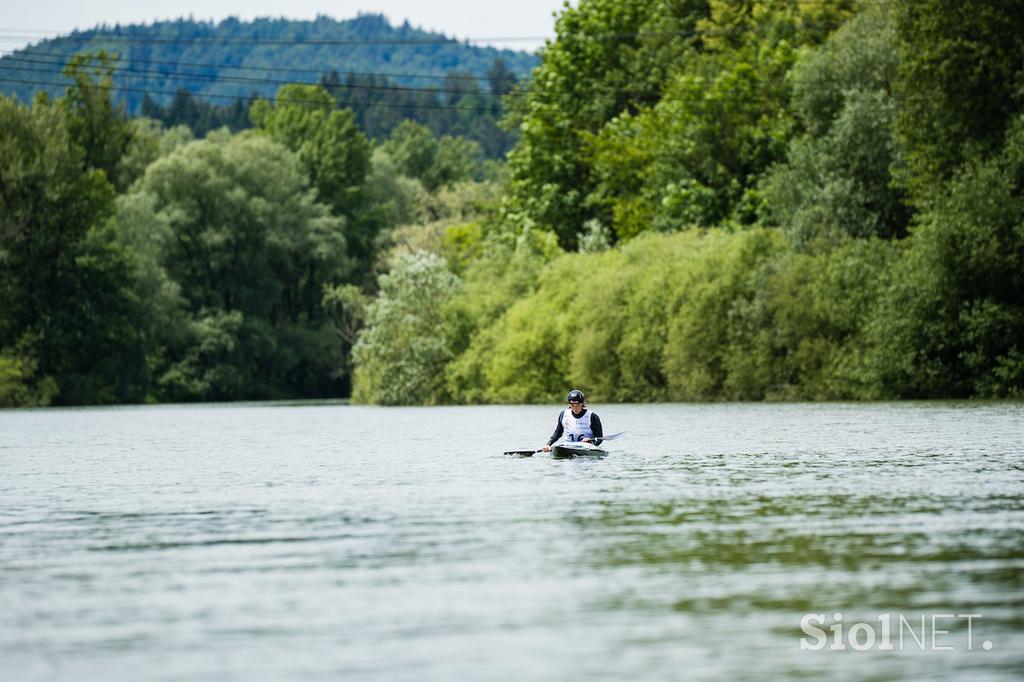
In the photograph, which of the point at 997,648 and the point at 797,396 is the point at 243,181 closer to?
the point at 797,396

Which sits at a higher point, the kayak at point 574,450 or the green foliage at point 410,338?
the green foliage at point 410,338

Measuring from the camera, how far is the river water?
11.9 meters

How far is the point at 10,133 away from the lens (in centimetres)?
10038

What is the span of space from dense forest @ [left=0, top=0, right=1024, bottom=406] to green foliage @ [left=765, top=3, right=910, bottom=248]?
14 cm

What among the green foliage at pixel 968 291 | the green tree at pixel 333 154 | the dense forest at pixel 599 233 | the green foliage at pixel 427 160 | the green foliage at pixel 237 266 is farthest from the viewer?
the green foliage at pixel 427 160

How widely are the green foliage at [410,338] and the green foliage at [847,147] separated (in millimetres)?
22705

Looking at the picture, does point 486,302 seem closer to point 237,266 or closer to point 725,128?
point 725,128

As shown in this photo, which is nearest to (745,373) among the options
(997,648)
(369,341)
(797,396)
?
(797,396)

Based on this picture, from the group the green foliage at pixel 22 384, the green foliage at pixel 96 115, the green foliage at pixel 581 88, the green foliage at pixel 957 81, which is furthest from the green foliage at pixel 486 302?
the green foliage at pixel 96 115

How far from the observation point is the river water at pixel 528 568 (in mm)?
11875

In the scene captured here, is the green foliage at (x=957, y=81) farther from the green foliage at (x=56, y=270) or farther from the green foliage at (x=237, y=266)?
the green foliage at (x=237, y=266)

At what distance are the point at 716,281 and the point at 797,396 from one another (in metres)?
6.49

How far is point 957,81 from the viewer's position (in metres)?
61.3

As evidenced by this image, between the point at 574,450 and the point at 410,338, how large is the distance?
59.7 metres
